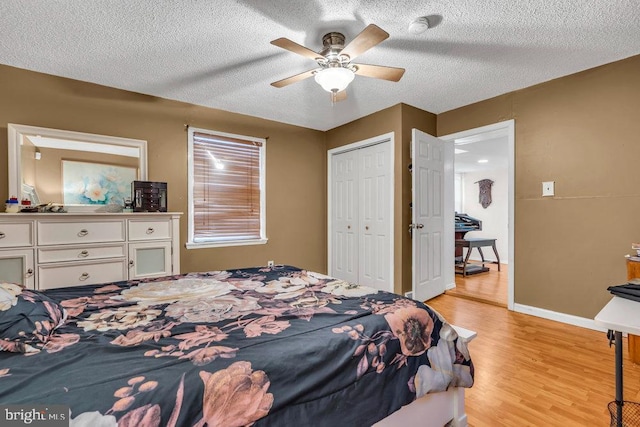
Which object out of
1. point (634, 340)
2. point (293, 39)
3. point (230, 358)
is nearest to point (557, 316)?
point (634, 340)

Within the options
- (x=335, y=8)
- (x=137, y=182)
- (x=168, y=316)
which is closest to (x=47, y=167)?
(x=137, y=182)

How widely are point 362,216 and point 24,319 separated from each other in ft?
11.4

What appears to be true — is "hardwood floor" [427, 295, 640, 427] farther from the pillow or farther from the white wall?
the white wall

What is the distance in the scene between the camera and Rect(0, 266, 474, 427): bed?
79cm

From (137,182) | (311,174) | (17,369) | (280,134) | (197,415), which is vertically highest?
(280,134)

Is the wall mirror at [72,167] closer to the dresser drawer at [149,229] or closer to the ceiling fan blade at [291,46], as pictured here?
the dresser drawer at [149,229]

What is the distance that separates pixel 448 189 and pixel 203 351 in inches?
155

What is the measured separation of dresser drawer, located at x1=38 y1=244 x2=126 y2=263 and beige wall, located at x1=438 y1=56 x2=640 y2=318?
157 inches

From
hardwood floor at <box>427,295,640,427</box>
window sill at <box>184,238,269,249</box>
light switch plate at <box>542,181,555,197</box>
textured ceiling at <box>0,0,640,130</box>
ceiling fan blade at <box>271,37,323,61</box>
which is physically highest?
textured ceiling at <box>0,0,640,130</box>

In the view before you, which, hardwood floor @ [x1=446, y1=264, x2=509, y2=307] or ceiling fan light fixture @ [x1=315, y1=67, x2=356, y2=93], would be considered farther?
hardwood floor @ [x1=446, y1=264, x2=509, y2=307]

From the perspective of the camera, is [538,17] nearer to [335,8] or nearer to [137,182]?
[335,8]

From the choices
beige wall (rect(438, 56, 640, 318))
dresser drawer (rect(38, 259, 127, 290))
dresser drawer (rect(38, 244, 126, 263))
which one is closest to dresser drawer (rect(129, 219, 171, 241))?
dresser drawer (rect(38, 244, 126, 263))

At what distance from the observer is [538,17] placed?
78.9 inches

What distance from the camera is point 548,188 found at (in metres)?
2.99
